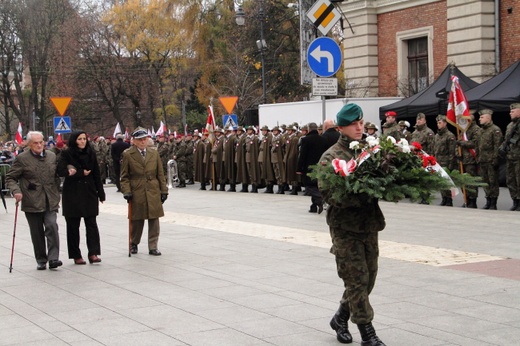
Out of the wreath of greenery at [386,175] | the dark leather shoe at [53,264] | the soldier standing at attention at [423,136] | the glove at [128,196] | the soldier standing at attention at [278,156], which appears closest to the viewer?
the wreath of greenery at [386,175]

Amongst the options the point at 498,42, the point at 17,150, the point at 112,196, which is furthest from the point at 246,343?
the point at 17,150

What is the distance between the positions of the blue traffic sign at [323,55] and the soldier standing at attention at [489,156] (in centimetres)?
373

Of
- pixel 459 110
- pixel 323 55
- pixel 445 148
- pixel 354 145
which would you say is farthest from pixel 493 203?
pixel 354 145

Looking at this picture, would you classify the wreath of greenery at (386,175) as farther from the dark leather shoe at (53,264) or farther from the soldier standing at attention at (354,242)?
the dark leather shoe at (53,264)

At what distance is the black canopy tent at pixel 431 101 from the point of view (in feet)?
74.1

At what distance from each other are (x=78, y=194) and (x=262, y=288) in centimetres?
348

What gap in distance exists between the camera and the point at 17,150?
3791 cm

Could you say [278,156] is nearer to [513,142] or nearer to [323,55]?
[323,55]

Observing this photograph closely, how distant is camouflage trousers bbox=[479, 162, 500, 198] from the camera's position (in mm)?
17797

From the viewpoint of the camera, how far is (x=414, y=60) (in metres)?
32.0

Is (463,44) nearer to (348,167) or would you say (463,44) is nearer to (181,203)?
(181,203)

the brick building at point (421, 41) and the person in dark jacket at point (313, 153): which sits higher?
the brick building at point (421, 41)

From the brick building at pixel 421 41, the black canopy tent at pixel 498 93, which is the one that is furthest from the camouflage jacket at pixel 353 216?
the brick building at pixel 421 41

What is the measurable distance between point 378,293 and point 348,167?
2.82m
